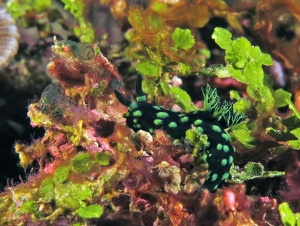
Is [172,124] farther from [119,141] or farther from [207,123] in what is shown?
[119,141]

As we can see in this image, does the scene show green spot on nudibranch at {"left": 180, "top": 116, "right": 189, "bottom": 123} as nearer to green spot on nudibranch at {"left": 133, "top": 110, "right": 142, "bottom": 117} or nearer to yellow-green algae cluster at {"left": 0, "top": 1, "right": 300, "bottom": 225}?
yellow-green algae cluster at {"left": 0, "top": 1, "right": 300, "bottom": 225}

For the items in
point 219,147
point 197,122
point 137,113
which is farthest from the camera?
point 137,113

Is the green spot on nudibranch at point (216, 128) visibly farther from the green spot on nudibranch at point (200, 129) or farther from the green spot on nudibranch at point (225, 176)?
the green spot on nudibranch at point (225, 176)

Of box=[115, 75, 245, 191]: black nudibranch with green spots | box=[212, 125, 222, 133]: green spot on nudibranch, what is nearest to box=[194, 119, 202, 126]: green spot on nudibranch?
box=[115, 75, 245, 191]: black nudibranch with green spots

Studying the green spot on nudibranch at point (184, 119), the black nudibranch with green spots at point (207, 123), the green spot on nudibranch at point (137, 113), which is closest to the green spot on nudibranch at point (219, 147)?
the black nudibranch with green spots at point (207, 123)

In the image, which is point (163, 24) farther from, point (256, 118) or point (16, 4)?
point (16, 4)

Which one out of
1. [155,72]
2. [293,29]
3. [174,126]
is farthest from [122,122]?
[293,29]

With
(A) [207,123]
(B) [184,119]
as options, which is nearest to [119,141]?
(B) [184,119]

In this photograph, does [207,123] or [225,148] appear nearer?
[225,148]
